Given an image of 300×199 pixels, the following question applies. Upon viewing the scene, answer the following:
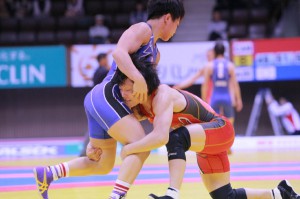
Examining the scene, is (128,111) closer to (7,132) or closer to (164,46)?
(164,46)

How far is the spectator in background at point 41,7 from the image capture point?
12.0 metres

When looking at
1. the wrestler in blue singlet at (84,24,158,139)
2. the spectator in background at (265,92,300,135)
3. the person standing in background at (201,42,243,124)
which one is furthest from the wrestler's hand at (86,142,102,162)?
the spectator in background at (265,92,300,135)

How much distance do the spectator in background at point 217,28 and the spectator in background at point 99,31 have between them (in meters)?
1.97

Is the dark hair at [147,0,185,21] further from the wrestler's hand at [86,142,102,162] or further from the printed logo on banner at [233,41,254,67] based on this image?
the printed logo on banner at [233,41,254,67]

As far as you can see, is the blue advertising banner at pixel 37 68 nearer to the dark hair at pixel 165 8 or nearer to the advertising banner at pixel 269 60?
the advertising banner at pixel 269 60

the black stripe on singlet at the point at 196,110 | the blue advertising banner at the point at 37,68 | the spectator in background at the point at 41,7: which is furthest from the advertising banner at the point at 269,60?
the black stripe on singlet at the point at 196,110

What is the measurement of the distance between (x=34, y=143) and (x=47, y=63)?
1.42 metres

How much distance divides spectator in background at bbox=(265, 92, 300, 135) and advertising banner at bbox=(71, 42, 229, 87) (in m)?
1.47

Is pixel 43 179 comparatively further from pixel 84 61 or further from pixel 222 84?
pixel 84 61

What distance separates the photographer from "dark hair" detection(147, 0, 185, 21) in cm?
376

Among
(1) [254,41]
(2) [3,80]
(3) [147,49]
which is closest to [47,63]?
(2) [3,80]

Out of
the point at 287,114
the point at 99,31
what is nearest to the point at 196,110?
the point at 287,114

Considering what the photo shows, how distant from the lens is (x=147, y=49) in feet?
12.2

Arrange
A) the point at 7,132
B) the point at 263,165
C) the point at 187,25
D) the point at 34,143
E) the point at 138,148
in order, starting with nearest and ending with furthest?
the point at 138,148
the point at 263,165
the point at 34,143
the point at 7,132
the point at 187,25
